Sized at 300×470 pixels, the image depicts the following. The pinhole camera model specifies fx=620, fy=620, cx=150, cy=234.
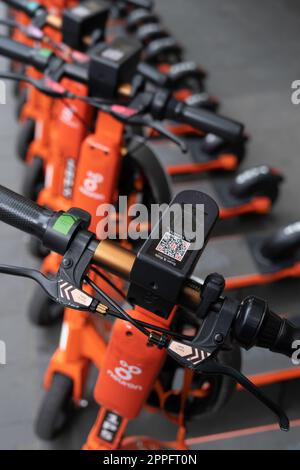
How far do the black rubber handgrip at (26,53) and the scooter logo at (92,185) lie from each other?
1.64 ft

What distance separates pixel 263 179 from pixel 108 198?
144 centimetres

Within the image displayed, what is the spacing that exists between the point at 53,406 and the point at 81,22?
6.10ft

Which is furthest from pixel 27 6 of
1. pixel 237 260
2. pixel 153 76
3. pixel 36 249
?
pixel 237 260

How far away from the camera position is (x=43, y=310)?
328 centimetres

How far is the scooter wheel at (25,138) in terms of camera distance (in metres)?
4.25

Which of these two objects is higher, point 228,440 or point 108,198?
point 108,198

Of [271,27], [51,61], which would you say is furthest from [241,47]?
[51,61]

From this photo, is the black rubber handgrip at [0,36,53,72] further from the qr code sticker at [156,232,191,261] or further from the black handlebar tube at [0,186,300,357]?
the qr code sticker at [156,232,191,261]

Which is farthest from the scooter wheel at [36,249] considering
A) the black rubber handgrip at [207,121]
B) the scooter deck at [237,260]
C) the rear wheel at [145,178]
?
the black rubber handgrip at [207,121]

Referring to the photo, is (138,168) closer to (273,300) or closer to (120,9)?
(273,300)

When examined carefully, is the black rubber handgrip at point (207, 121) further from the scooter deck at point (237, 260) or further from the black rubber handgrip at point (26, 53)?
the scooter deck at point (237, 260)

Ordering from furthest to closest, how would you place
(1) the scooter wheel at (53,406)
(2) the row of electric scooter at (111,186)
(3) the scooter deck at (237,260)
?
1. (3) the scooter deck at (237,260)
2. (1) the scooter wheel at (53,406)
3. (2) the row of electric scooter at (111,186)

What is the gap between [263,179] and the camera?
3875 millimetres

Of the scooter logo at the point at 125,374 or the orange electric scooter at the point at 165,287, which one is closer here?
the orange electric scooter at the point at 165,287
